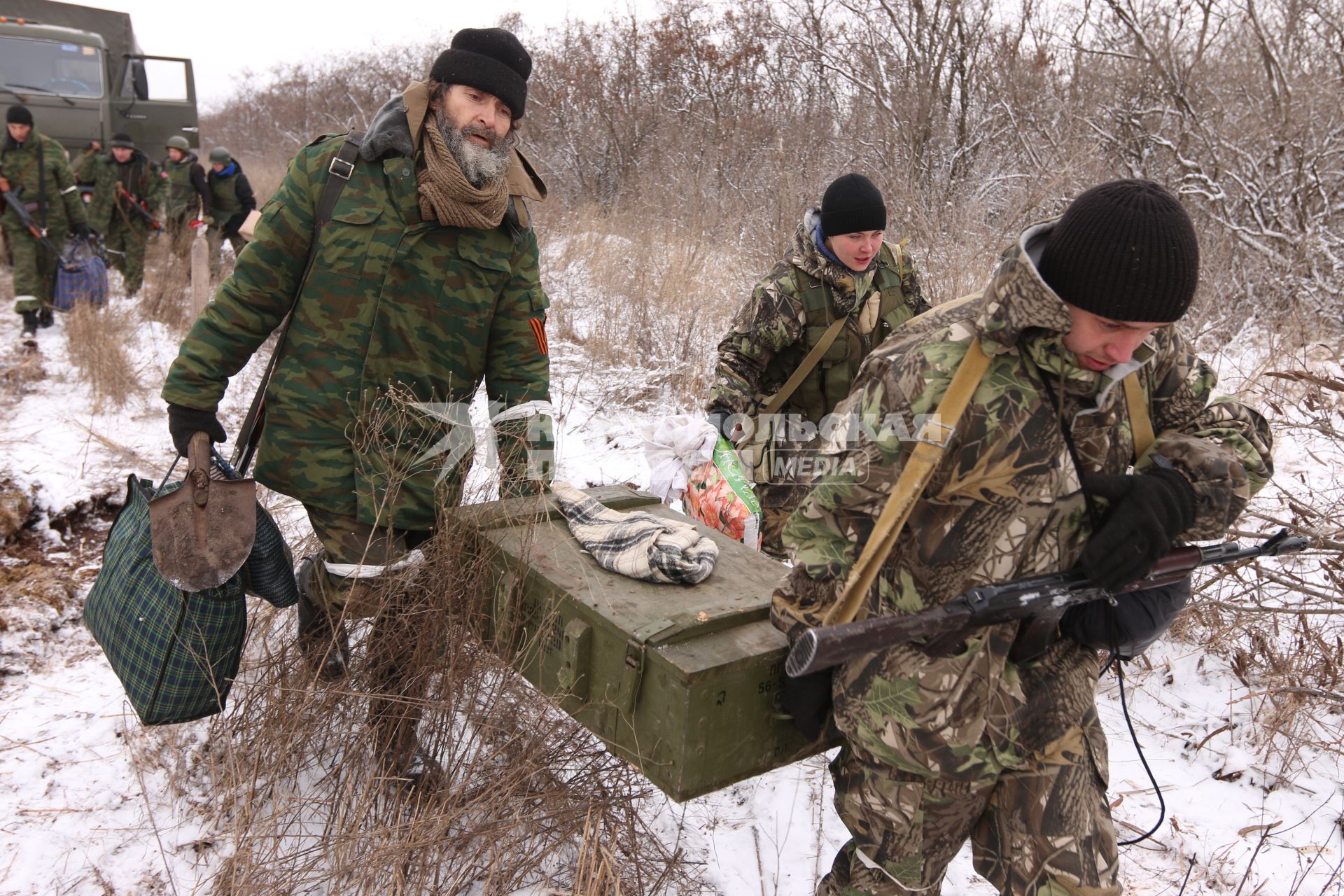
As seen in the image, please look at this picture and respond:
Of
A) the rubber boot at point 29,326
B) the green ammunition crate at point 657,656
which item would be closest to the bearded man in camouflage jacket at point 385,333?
the green ammunition crate at point 657,656

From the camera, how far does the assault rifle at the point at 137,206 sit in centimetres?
962

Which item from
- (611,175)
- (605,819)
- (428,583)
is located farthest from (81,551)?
(611,175)

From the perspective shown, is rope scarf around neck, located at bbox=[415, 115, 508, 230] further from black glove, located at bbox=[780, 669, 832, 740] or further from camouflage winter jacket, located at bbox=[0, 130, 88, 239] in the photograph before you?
camouflage winter jacket, located at bbox=[0, 130, 88, 239]

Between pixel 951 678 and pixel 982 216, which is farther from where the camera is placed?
pixel 982 216

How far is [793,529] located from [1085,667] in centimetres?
67

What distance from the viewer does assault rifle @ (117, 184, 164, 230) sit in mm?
9617

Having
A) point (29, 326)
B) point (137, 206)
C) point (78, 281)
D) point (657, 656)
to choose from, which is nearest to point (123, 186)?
point (137, 206)

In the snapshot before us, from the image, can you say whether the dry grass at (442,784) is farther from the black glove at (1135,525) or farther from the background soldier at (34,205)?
the background soldier at (34,205)

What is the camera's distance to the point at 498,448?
101 inches

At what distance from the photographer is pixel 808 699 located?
190cm

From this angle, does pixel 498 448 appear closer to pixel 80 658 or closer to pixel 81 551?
pixel 80 658

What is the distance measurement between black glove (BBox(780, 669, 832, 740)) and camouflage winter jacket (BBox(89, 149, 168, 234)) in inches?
374

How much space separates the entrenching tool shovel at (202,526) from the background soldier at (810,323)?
5.10 ft

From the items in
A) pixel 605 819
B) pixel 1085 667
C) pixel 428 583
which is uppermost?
pixel 1085 667
